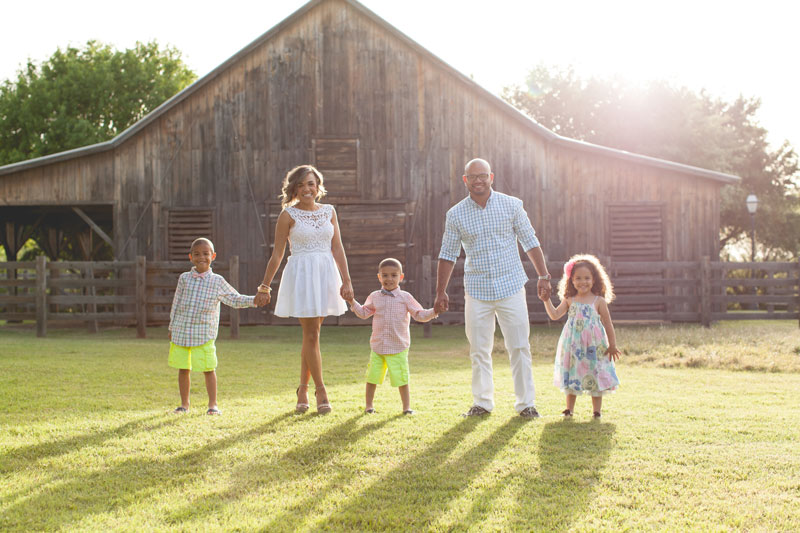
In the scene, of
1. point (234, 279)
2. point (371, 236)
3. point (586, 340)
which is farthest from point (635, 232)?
point (586, 340)

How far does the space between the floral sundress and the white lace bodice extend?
6.10ft

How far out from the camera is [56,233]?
23.8 metres

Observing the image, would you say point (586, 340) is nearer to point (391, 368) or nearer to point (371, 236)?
point (391, 368)

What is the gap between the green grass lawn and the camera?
324 cm

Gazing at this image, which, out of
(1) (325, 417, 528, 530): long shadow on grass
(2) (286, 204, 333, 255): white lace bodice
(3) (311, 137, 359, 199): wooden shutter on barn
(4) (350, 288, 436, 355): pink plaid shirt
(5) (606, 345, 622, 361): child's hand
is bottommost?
(1) (325, 417, 528, 530): long shadow on grass

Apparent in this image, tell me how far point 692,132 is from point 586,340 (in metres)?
31.6

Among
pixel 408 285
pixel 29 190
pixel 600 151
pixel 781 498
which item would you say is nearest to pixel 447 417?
pixel 781 498

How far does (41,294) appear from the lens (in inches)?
510

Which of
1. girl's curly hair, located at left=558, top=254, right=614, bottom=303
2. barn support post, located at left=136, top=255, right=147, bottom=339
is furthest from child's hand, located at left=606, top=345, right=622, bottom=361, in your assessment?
barn support post, located at left=136, top=255, right=147, bottom=339

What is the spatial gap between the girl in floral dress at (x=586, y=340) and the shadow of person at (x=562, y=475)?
1.32 ft

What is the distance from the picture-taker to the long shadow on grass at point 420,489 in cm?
317

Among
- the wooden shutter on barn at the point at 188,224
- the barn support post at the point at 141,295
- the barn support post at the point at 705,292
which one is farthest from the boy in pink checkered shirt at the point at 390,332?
the wooden shutter on barn at the point at 188,224

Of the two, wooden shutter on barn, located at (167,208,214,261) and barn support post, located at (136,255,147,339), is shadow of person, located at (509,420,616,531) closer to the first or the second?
barn support post, located at (136,255,147,339)

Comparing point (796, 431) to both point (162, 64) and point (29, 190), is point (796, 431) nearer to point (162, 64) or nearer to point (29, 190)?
point (29, 190)
